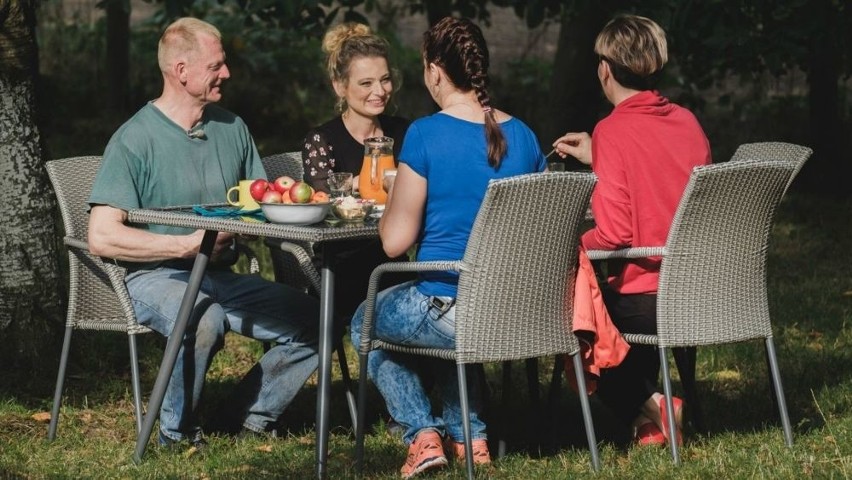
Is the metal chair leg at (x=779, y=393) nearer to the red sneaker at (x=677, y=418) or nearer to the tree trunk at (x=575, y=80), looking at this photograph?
the red sneaker at (x=677, y=418)

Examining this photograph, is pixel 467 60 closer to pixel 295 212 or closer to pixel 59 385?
pixel 295 212

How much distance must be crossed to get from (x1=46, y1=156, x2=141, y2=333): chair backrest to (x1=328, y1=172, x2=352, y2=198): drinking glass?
820 mm

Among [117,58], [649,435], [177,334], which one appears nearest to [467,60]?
[177,334]

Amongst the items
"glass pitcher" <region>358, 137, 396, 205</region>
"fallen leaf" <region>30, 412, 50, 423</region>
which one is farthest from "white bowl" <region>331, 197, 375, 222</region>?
"fallen leaf" <region>30, 412, 50, 423</region>

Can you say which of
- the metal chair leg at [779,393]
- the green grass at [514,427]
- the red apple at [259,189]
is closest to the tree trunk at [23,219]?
the green grass at [514,427]

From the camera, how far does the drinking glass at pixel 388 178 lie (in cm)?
495

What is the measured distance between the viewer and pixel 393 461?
16.3ft

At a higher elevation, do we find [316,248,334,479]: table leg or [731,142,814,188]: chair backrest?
[731,142,814,188]: chair backrest

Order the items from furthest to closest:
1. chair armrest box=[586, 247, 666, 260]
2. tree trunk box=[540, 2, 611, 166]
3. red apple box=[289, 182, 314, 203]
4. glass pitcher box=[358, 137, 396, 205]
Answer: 1. tree trunk box=[540, 2, 611, 166]
2. glass pitcher box=[358, 137, 396, 205]
3. chair armrest box=[586, 247, 666, 260]
4. red apple box=[289, 182, 314, 203]

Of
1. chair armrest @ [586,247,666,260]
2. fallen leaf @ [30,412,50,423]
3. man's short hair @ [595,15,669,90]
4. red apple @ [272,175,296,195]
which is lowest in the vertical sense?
fallen leaf @ [30,412,50,423]

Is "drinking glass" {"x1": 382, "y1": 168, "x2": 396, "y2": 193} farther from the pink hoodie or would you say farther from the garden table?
the pink hoodie

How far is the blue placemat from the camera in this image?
4.77 metres

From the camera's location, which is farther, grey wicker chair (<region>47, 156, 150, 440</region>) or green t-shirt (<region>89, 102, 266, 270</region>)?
grey wicker chair (<region>47, 156, 150, 440</region>)

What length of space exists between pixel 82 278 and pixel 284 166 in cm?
102
